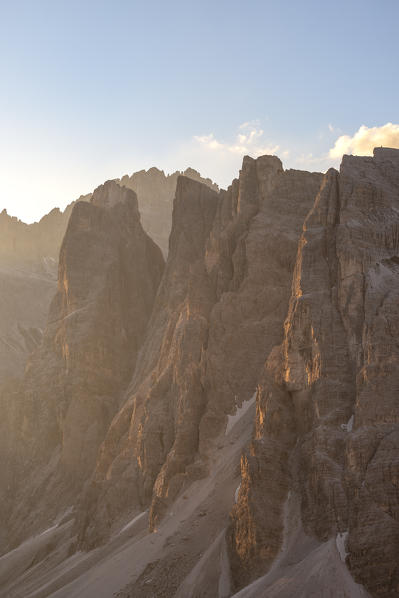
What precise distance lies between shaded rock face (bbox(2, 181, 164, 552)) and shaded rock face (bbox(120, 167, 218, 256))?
55955 mm

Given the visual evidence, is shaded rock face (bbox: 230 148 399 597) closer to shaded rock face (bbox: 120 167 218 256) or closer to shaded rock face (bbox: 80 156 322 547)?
shaded rock face (bbox: 80 156 322 547)

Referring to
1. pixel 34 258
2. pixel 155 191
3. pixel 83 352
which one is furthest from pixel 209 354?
pixel 155 191

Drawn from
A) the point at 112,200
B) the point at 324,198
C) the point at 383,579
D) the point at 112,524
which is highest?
the point at 112,200

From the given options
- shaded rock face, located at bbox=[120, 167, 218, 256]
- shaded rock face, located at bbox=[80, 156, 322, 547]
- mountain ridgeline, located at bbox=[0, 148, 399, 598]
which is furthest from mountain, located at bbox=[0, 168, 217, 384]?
shaded rock face, located at bbox=[80, 156, 322, 547]

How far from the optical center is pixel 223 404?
186 feet

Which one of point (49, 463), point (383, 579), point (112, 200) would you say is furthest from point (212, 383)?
point (112, 200)

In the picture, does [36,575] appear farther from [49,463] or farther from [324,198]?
[324,198]

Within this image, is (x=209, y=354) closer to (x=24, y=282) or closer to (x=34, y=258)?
(x=24, y=282)

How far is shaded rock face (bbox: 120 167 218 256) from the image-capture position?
154 metres

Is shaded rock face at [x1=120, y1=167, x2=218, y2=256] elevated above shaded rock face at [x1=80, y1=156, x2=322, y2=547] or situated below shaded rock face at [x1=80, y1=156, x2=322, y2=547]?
above

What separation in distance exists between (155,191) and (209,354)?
350 feet

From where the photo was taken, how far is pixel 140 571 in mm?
47500

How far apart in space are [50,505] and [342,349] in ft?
140

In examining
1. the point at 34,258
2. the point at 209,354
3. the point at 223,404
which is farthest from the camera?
the point at 34,258
